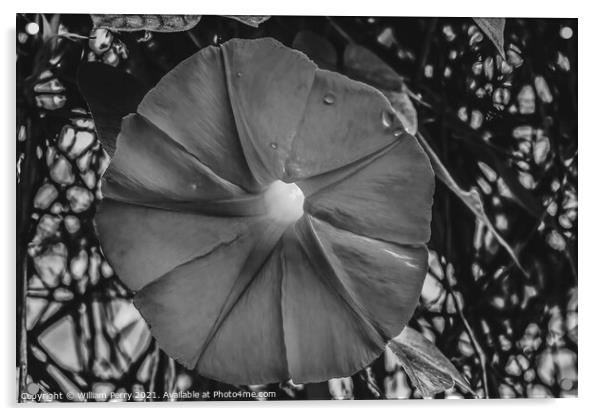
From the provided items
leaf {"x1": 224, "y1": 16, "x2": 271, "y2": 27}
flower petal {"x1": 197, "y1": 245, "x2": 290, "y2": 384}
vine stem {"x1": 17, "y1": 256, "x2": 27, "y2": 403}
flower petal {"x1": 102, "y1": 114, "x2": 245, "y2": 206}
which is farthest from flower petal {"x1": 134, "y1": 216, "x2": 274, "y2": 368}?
leaf {"x1": 224, "y1": 16, "x2": 271, "y2": 27}

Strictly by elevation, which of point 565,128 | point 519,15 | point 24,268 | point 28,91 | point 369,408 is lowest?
point 369,408

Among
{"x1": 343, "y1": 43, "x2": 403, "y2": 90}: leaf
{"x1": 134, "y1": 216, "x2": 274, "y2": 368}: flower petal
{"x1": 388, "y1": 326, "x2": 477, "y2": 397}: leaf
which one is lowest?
{"x1": 388, "y1": 326, "x2": 477, "y2": 397}: leaf

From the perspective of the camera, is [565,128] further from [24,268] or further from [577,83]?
[24,268]

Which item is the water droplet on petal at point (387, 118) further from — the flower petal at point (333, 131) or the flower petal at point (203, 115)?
the flower petal at point (203, 115)

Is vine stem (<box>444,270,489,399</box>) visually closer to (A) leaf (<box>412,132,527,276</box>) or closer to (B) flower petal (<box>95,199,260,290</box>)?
(A) leaf (<box>412,132,527,276</box>)

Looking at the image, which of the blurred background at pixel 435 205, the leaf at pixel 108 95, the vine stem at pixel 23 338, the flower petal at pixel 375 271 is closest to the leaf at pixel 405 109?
the blurred background at pixel 435 205

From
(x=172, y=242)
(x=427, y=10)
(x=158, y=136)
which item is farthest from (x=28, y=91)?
(x=427, y=10)
